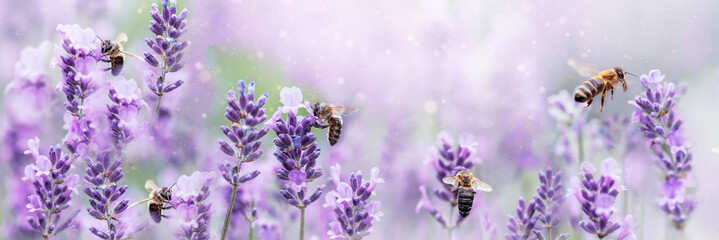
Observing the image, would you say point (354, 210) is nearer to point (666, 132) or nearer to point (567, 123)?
point (666, 132)

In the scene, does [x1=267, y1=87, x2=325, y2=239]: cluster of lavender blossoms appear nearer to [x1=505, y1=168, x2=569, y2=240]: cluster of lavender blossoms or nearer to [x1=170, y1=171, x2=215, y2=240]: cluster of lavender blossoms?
[x1=170, y1=171, x2=215, y2=240]: cluster of lavender blossoms

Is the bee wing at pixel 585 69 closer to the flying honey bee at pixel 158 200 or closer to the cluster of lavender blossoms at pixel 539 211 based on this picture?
the cluster of lavender blossoms at pixel 539 211

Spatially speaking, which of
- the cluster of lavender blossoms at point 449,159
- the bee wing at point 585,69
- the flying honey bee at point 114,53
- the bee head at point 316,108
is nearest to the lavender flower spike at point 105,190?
the flying honey bee at point 114,53

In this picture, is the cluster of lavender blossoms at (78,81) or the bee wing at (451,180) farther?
the bee wing at (451,180)

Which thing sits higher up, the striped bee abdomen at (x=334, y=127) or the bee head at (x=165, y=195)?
the striped bee abdomen at (x=334, y=127)

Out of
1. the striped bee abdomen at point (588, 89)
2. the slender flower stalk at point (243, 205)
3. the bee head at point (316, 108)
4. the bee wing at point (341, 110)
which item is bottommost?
the slender flower stalk at point (243, 205)

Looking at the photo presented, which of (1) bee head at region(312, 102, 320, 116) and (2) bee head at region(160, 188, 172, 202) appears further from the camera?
(1) bee head at region(312, 102, 320, 116)

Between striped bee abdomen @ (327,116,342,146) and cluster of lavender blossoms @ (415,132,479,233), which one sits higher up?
striped bee abdomen @ (327,116,342,146)

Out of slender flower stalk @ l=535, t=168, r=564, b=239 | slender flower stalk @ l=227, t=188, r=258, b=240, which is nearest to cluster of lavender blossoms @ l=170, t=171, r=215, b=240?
slender flower stalk @ l=227, t=188, r=258, b=240
